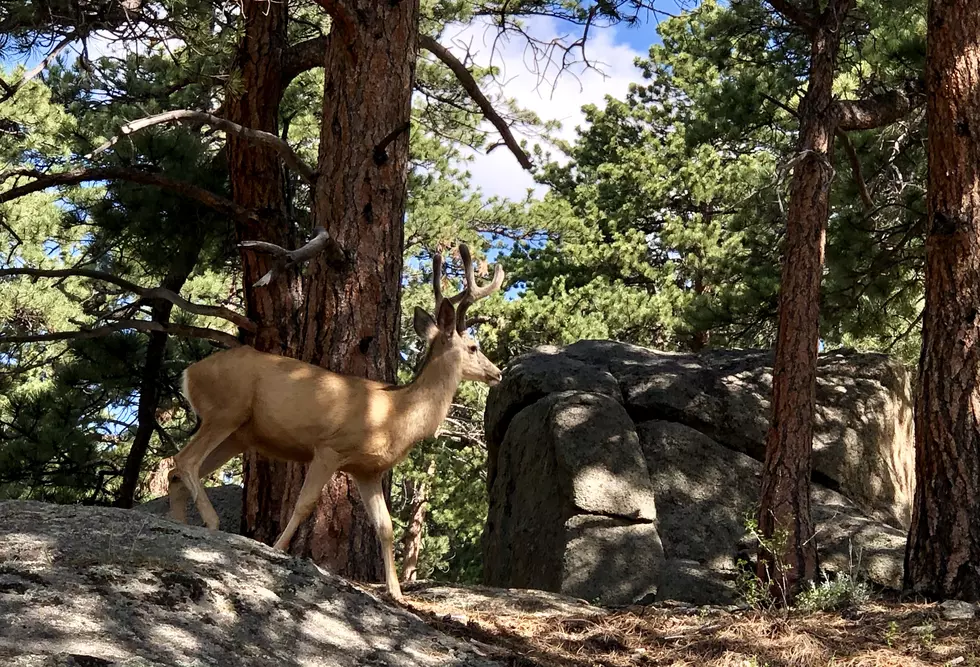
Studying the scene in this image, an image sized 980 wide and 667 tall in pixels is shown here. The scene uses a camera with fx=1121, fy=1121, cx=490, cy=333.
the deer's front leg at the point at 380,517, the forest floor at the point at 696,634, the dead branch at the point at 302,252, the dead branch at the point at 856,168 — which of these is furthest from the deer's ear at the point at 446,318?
the dead branch at the point at 856,168

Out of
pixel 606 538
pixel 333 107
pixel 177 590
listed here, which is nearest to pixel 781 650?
pixel 177 590

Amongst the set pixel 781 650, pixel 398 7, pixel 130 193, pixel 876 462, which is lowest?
pixel 781 650

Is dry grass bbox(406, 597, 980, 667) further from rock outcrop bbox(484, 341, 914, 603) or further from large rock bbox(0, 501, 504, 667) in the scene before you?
rock outcrop bbox(484, 341, 914, 603)

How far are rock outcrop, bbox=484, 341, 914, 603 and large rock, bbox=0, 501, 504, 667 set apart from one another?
5640 millimetres

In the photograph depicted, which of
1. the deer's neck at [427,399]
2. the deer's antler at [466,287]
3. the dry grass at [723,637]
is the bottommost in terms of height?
the dry grass at [723,637]

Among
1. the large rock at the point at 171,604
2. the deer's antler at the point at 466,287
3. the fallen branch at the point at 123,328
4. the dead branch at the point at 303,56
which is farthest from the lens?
the dead branch at the point at 303,56

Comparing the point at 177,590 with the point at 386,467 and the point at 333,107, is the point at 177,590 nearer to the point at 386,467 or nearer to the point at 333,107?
the point at 386,467

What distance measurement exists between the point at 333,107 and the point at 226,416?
2.91 metres

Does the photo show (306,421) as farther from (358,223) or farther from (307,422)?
(358,223)

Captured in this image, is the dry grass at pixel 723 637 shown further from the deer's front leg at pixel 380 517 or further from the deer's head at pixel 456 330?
the deer's head at pixel 456 330

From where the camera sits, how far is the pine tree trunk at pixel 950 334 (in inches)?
321

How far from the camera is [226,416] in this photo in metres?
7.28

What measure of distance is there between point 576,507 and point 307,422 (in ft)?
15.6

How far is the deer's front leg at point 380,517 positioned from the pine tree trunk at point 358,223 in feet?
2.63
